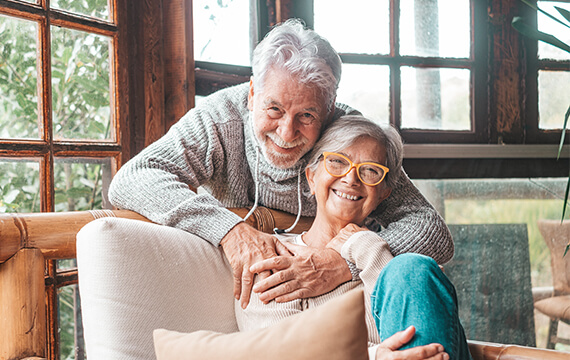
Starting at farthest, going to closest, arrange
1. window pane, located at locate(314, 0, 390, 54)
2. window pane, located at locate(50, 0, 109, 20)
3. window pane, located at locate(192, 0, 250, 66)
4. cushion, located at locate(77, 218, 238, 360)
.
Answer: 1. window pane, located at locate(314, 0, 390, 54)
2. window pane, located at locate(192, 0, 250, 66)
3. window pane, located at locate(50, 0, 109, 20)
4. cushion, located at locate(77, 218, 238, 360)

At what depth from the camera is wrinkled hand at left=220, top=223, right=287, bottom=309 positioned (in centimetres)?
153

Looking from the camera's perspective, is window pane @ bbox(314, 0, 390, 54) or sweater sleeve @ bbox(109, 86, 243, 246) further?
window pane @ bbox(314, 0, 390, 54)

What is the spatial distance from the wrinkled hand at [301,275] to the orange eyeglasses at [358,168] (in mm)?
226

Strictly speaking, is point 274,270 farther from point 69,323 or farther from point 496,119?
point 496,119

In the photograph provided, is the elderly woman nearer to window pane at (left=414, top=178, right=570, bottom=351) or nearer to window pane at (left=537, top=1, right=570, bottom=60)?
window pane at (left=414, top=178, right=570, bottom=351)

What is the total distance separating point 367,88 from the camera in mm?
2693

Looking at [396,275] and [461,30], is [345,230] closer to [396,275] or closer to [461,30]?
[396,275]

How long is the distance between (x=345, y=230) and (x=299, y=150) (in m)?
Result: 0.28

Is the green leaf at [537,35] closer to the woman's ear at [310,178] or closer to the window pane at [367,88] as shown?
the woman's ear at [310,178]

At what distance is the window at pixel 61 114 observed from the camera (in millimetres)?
1868

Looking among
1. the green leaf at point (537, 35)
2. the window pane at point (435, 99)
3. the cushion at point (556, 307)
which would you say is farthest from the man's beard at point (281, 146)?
the cushion at point (556, 307)

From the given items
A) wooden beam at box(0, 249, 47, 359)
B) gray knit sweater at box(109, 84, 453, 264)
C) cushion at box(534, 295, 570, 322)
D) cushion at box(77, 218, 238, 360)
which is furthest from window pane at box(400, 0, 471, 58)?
wooden beam at box(0, 249, 47, 359)

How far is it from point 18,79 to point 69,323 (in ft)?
2.77

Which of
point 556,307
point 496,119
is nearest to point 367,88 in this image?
point 496,119
